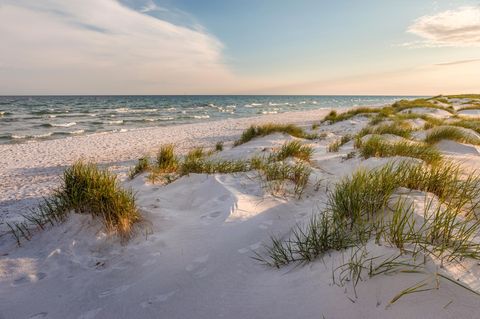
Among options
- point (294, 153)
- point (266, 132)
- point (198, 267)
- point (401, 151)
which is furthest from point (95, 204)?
point (266, 132)

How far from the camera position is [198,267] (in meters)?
2.46

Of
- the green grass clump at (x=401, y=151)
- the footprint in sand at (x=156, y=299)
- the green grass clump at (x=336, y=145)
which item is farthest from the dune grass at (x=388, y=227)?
the green grass clump at (x=336, y=145)

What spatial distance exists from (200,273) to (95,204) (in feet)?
4.90

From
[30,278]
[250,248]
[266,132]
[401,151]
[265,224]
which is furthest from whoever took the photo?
[266,132]

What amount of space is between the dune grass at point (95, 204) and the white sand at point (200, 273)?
0.12 m

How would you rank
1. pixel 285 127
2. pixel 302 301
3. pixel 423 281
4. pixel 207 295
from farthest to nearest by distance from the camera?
pixel 285 127, pixel 207 295, pixel 302 301, pixel 423 281

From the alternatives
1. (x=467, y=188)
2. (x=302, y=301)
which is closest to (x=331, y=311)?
(x=302, y=301)

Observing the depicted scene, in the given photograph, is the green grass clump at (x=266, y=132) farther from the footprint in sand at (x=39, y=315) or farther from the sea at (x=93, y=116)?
the sea at (x=93, y=116)

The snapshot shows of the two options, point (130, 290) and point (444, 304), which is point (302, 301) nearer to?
point (444, 304)

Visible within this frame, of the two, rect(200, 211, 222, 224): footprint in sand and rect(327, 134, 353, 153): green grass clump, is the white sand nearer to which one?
rect(200, 211, 222, 224): footprint in sand

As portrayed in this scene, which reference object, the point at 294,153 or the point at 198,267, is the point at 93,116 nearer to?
the point at 294,153

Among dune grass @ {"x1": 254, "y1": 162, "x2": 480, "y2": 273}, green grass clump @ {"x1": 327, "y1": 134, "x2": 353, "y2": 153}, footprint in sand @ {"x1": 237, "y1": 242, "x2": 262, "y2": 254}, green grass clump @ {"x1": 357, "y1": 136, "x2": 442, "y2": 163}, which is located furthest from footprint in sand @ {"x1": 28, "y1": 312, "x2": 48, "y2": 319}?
green grass clump @ {"x1": 327, "y1": 134, "x2": 353, "y2": 153}

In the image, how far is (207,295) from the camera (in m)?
2.11

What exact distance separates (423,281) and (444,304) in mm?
146
